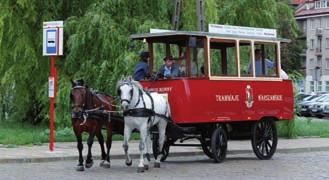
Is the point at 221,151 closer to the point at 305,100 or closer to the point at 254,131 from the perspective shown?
the point at 254,131

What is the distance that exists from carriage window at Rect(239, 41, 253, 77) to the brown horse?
387 cm

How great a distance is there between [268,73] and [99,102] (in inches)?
205

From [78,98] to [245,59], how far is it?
5.37 meters

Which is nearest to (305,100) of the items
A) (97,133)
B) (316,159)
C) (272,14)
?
(272,14)

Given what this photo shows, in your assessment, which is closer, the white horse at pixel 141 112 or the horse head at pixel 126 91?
the horse head at pixel 126 91

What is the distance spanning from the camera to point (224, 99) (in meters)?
17.4

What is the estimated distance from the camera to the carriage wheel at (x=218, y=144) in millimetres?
17375

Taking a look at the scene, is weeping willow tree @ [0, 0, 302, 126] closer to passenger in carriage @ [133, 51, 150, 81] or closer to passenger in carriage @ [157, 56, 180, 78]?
passenger in carriage @ [133, 51, 150, 81]

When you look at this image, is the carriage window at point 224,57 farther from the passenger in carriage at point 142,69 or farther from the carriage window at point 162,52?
the passenger in carriage at point 142,69

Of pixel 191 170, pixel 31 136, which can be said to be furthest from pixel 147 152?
pixel 31 136

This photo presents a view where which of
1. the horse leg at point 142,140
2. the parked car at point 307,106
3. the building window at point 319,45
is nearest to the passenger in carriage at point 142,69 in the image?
the horse leg at point 142,140

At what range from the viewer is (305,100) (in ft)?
Answer: 189

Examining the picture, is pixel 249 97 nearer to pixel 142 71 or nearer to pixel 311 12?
pixel 142 71

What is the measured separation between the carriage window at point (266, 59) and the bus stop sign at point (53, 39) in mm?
5083
